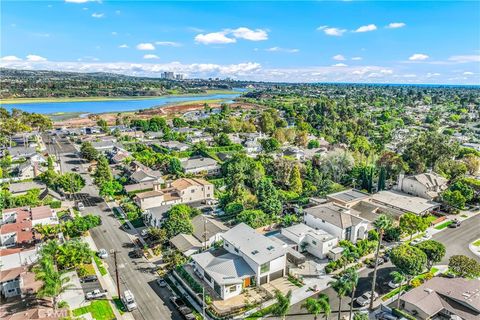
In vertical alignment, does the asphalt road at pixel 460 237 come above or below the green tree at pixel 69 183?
below

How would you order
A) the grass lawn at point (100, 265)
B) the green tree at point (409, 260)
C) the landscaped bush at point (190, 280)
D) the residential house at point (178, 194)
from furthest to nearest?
the residential house at point (178, 194), the grass lawn at point (100, 265), the green tree at point (409, 260), the landscaped bush at point (190, 280)

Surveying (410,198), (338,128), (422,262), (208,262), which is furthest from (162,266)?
(338,128)

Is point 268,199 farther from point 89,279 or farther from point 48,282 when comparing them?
point 48,282

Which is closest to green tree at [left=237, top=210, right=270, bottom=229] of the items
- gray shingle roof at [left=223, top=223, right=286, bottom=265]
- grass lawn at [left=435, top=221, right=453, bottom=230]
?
gray shingle roof at [left=223, top=223, right=286, bottom=265]

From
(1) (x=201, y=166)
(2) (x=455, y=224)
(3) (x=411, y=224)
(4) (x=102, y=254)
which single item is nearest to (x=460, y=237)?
(2) (x=455, y=224)

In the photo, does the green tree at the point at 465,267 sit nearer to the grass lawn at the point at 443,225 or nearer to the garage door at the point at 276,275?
the grass lawn at the point at 443,225

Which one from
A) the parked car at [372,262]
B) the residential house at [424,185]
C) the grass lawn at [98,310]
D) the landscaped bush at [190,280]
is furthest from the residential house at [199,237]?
the residential house at [424,185]
